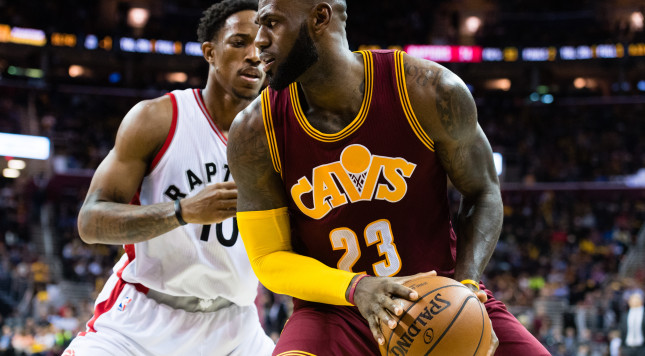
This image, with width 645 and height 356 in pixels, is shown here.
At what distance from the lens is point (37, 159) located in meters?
23.6

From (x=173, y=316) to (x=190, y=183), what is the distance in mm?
726

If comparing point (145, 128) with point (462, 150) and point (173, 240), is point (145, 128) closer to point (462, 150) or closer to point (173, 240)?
point (173, 240)

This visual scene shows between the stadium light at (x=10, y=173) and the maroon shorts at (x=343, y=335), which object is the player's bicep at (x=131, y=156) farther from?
the stadium light at (x=10, y=173)

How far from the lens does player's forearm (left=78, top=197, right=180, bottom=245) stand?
346 centimetres

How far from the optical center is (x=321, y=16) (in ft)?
9.41

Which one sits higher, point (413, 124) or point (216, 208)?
point (413, 124)

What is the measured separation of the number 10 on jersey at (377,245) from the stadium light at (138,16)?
28.1 m

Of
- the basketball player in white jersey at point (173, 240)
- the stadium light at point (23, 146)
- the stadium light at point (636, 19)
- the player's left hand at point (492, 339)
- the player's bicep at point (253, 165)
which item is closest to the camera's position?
the player's left hand at point (492, 339)

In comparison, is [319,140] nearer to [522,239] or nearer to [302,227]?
[302,227]

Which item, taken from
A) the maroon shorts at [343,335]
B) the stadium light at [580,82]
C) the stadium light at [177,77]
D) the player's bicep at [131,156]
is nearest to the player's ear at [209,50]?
the player's bicep at [131,156]

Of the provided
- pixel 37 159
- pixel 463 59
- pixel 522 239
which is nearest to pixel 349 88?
pixel 522 239

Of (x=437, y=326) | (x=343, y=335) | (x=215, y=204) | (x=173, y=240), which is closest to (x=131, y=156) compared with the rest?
(x=173, y=240)

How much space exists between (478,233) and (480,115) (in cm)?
2556

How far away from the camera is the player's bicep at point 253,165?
293cm
